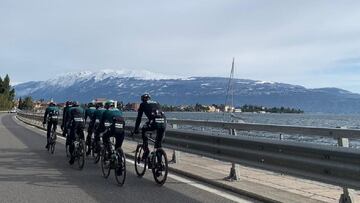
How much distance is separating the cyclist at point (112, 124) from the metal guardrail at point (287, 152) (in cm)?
158

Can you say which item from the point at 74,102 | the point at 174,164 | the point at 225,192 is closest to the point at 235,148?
the point at 225,192

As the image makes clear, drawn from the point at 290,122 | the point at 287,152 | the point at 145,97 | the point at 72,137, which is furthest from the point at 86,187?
the point at 290,122

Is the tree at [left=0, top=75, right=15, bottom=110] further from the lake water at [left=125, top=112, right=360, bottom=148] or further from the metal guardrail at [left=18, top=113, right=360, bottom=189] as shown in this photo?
the metal guardrail at [left=18, top=113, right=360, bottom=189]

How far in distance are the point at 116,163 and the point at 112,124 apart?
999 millimetres

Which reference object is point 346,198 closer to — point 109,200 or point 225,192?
point 225,192

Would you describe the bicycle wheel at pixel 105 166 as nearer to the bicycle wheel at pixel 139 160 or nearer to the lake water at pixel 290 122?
the bicycle wheel at pixel 139 160

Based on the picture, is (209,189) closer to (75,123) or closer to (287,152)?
(287,152)

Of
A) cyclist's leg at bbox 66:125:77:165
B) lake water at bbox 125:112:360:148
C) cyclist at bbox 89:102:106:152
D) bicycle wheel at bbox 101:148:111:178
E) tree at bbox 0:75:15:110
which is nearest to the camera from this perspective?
bicycle wheel at bbox 101:148:111:178

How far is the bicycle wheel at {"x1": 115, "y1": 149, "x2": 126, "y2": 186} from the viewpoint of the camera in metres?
10.4

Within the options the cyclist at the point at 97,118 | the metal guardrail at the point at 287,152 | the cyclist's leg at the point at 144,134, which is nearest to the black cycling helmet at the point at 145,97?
the cyclist's leg at the point at 144,134

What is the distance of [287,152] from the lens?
8.37m

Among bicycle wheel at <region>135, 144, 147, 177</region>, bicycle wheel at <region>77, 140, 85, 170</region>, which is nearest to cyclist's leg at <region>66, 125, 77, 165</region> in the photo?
bicycle wheel at <region>77, 140, 85, 170</region>

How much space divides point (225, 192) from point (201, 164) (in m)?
4.37

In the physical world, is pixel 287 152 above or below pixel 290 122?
below
